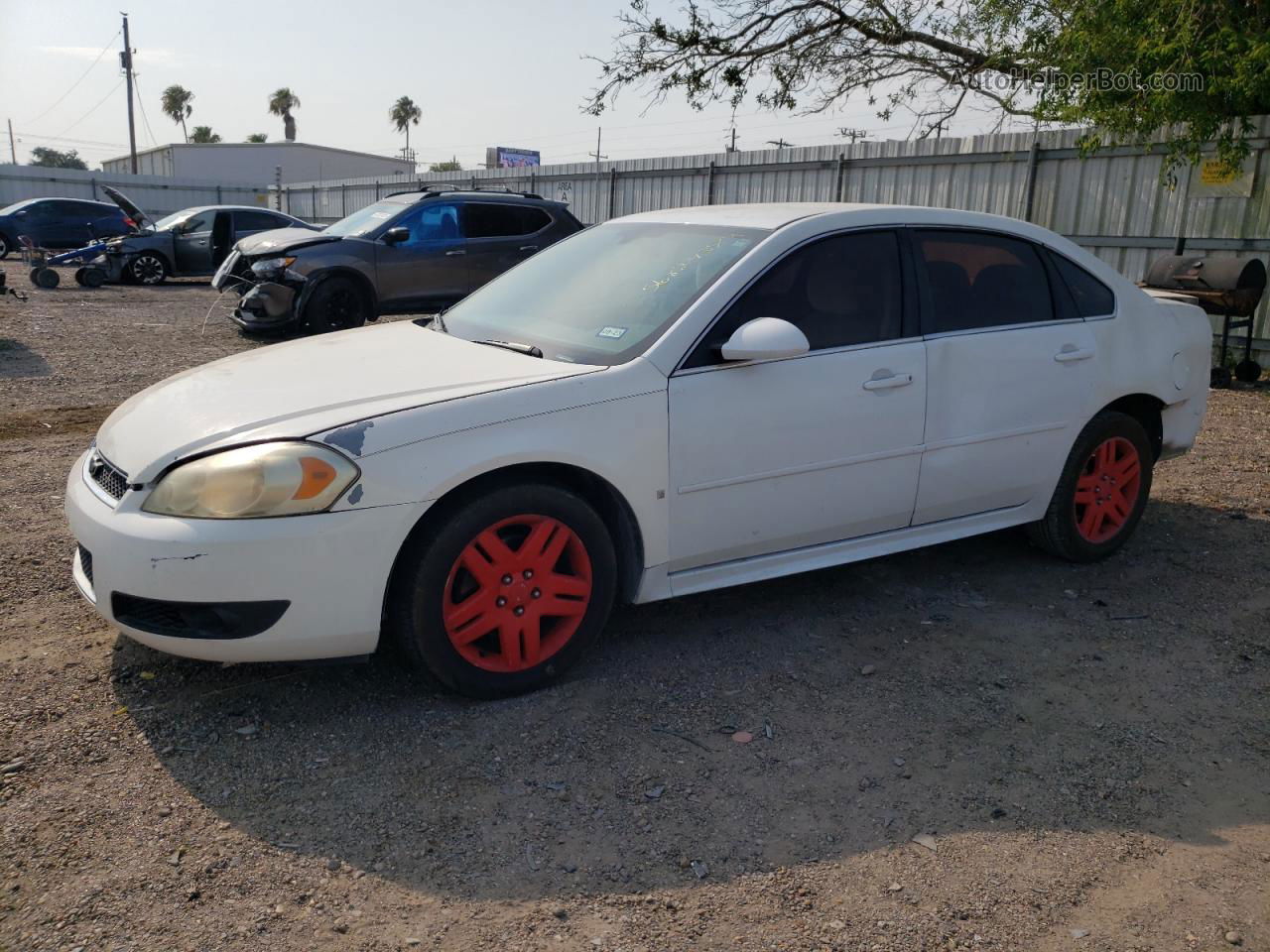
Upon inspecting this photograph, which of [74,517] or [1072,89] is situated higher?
[1072,89]

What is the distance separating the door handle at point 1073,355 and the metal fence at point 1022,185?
23.8ft

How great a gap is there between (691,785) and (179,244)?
1854 cm

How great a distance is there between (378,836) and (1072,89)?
10666 mm

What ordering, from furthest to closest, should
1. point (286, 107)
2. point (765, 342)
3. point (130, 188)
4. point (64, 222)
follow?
point (286, 107) → point (130, 188) → point (64, 222) → point (765, 342)

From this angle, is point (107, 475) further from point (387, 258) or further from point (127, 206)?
point (127, 206)

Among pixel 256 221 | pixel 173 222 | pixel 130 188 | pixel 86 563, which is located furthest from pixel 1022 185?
pixel 130 188

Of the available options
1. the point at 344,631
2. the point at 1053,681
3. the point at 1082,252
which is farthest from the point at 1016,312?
the point at 344,631

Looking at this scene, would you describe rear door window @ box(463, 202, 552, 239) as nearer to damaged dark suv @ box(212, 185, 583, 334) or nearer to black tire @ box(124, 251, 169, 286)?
damaged dark suv @ box(212, 185, 583, 334)

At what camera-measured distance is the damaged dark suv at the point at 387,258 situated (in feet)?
36.1

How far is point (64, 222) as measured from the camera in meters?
22.7

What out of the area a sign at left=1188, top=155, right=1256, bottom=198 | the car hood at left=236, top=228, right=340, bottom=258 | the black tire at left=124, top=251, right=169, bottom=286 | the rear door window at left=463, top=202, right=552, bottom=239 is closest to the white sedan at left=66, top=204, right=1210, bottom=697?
the area a sign at left=1188, top=155, right=1256, bottom=198

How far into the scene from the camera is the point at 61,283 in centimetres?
1833

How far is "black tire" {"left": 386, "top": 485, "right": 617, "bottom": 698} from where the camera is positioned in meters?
3.19

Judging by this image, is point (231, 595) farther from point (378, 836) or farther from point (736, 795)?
point (736, 795)
